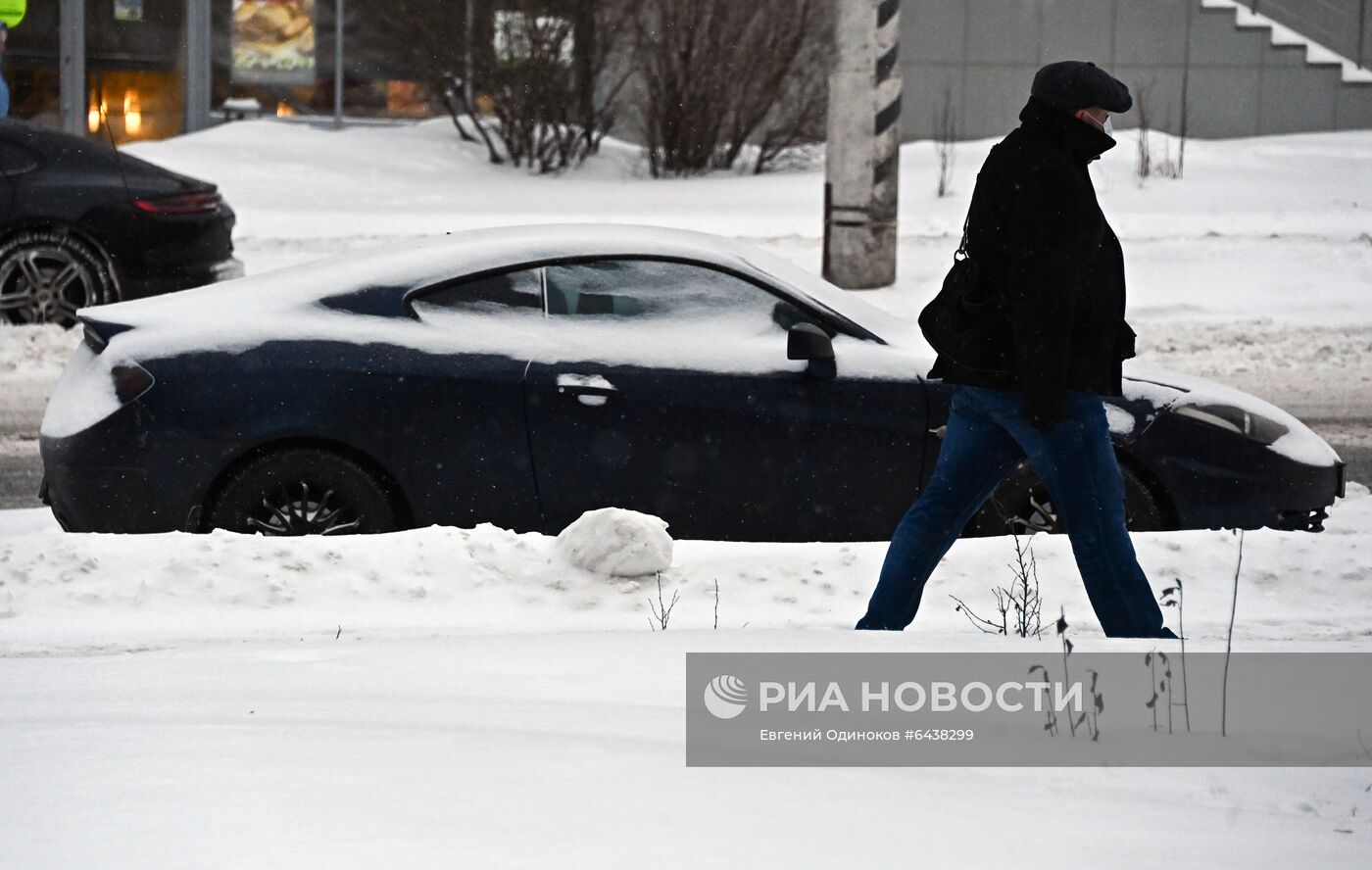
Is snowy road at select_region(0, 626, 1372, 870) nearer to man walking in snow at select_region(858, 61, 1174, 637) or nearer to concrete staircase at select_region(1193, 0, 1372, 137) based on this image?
man walking in snow at select_region(858, 61, 1174, 637)

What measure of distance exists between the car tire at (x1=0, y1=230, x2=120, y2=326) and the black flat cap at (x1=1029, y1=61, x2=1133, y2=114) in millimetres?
7340

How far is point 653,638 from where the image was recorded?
14.3ft

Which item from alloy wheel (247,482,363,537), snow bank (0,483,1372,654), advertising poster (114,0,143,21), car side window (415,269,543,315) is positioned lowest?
snow bank (0,483,1372,654)

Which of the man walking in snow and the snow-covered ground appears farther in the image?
the man walking in snow

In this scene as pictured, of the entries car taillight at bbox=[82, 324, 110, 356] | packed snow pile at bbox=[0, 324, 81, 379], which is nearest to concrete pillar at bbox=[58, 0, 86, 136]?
packed snow pile at bbox=[0, 324, 81, 379]

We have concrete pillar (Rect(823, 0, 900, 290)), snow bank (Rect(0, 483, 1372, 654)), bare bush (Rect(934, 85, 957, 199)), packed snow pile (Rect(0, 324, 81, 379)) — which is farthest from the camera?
bare bush (Rect(934, 85, 957, 199))

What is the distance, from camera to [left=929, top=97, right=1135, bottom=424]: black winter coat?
4328 millimetres

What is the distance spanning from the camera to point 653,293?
5996mm

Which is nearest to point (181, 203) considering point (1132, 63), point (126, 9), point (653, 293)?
point (653, 293)

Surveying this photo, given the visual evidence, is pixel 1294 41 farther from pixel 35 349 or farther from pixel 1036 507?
pixel 1036 507

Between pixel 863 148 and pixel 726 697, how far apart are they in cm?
1000

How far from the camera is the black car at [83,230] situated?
34.0 feet

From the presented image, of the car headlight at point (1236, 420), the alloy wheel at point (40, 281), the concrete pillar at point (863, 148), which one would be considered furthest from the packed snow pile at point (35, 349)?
the car headlight at point (1236, 420)

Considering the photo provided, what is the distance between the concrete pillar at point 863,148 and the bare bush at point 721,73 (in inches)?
275
